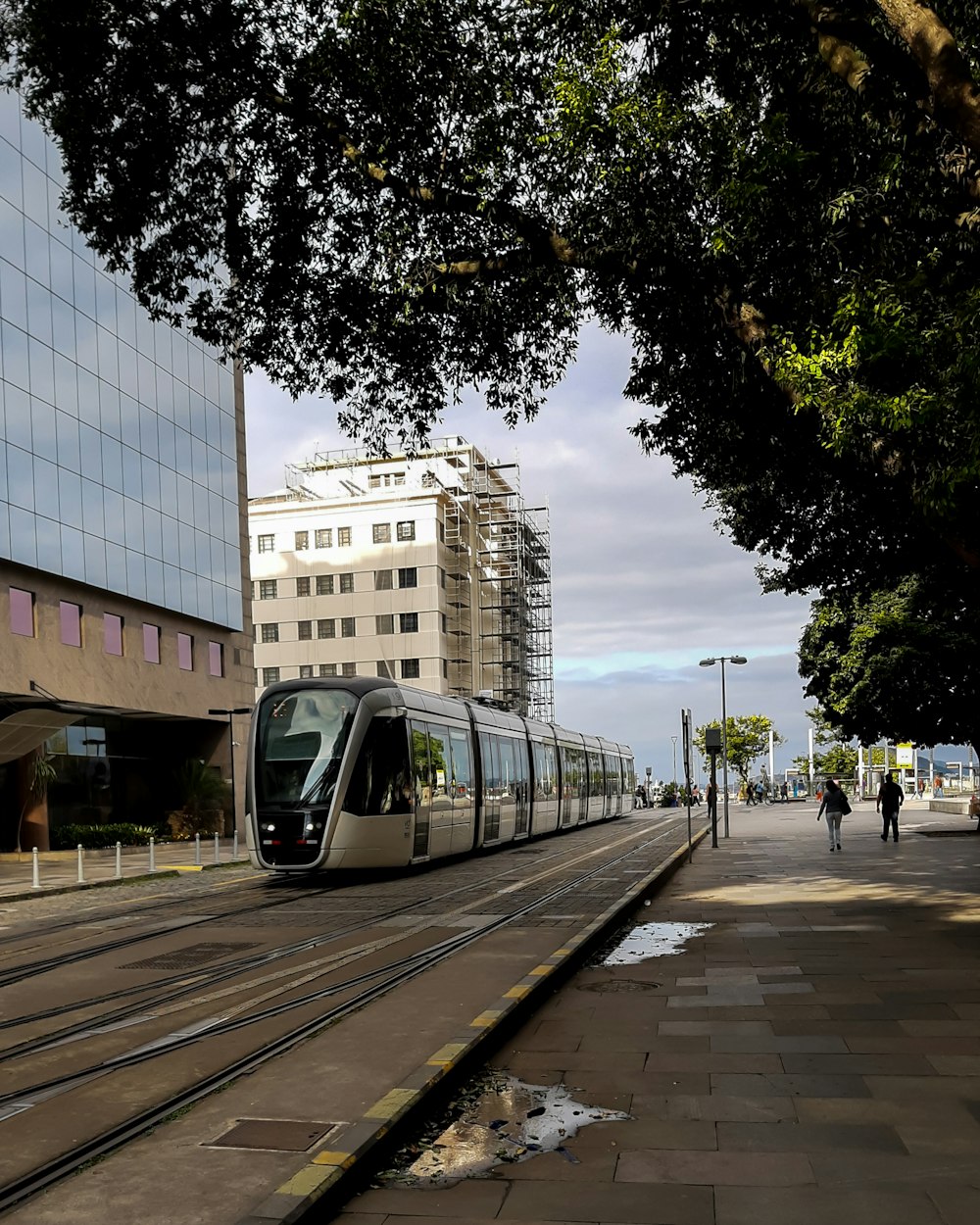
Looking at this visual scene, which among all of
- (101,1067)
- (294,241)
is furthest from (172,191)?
(101,1067)

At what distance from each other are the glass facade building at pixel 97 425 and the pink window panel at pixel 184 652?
869mm

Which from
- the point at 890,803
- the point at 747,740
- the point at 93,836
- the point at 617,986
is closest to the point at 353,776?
the point at 617,986

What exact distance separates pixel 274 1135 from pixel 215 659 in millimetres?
39848

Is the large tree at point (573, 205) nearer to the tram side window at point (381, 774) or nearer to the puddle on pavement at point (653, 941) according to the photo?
the puddle on pavement at point (653, 941)

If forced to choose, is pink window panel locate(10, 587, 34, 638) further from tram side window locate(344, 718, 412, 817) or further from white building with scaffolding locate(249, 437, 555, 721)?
white building with scaffolding locate(249, 437, 555, 721)

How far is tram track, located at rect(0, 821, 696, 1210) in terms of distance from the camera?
5230 millimetres

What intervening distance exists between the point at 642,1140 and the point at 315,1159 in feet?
4.93

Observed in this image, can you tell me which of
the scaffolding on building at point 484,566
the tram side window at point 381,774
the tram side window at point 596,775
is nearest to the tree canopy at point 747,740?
the scaffolding on building at point 484,566

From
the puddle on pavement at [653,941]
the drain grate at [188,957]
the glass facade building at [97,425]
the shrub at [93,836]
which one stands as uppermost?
the glass facade building at [97,425]

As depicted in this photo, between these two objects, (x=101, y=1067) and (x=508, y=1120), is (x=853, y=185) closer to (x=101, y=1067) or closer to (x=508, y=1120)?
(x=508, y=1120)

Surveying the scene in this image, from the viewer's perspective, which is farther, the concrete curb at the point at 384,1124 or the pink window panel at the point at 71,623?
the pink window panel at the point at 71,623

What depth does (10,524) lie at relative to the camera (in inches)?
1227

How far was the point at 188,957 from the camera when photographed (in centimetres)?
1162

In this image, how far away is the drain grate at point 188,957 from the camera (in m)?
11.1
